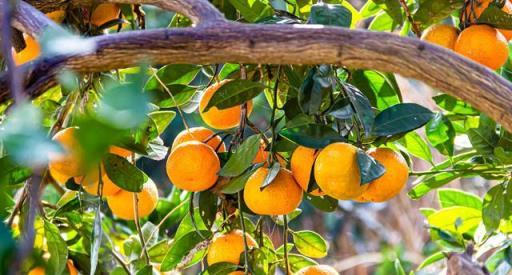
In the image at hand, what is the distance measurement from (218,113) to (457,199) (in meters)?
0.51

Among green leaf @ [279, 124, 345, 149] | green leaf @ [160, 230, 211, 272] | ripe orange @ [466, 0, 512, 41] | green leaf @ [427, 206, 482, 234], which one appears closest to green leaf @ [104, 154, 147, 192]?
green leaf @ [160, 230, 211, 272]

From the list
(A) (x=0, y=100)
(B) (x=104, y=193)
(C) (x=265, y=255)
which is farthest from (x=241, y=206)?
(A) (x=0, y=100)

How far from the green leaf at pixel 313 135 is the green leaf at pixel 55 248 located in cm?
35

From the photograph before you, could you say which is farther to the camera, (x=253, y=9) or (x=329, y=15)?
(x=253, y=9)

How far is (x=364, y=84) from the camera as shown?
101 centimetres

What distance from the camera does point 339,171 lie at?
0.78m

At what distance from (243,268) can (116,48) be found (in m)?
0.38

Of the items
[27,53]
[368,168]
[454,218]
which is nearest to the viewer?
[368,168]

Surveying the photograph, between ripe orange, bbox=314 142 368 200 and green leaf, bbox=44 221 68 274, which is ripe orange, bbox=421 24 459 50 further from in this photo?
green leaf, bbox=44 221 68 274

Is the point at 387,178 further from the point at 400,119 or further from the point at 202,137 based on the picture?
the point at 202,137

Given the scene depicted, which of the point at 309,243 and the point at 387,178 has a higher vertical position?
the point at 387,178

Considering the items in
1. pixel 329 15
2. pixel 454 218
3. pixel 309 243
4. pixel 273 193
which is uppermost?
pixel 329 15

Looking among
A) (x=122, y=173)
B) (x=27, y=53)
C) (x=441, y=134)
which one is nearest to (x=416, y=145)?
(x=441, y=134)

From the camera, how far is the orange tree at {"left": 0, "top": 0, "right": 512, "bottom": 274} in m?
0.67
